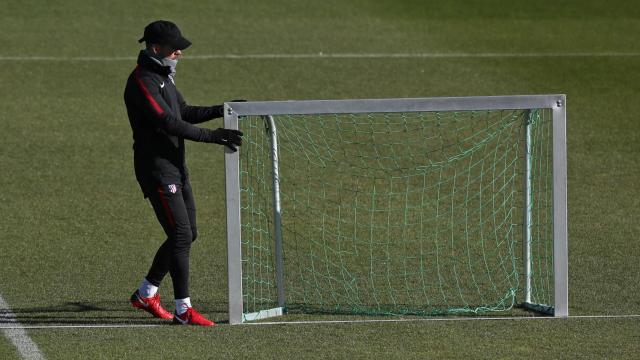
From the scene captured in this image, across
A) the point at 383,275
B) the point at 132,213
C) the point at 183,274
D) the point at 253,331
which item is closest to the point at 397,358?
the point at 253,331

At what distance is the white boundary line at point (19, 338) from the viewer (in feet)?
26.7

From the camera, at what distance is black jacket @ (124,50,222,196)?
8.71 meters

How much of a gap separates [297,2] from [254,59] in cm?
345

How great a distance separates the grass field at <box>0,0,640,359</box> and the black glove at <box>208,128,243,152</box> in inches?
52.5

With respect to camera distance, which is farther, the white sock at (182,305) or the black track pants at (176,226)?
the white sock at (182,305)

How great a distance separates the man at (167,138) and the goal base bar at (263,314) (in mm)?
328

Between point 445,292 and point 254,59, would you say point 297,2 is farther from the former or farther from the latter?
point 445,292

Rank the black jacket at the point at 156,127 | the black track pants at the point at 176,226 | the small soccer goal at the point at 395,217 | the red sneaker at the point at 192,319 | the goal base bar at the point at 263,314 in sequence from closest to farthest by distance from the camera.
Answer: the black jacket at the point at 156,127 < the black track pants at the point at 176,226 < the red sneaker at the point at 192,319 < the small soccer goal at the point at 395,217 < the goal base bar at the point at 263,314

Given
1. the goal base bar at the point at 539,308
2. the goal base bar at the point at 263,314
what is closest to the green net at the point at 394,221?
the goal base bar at the point at 539,308

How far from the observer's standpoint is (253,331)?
8.78m

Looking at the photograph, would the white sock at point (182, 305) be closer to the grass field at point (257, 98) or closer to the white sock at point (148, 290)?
the grass field at point (257, 98)

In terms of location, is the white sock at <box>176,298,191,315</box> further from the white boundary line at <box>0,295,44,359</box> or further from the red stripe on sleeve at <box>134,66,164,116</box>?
the red stripe on sleeve at <box>134,66,164,116</box>

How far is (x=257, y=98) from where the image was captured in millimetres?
17453

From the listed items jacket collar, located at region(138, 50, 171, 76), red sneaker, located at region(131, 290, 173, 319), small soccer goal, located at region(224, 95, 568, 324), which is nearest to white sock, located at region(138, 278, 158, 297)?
red sneaker, located at region(131, 290, 173, 319)
